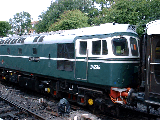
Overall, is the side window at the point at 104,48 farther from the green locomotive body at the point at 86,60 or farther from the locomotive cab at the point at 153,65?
the locomotive cab at the point at 153,65

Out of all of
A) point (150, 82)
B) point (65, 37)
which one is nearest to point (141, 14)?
point (65, 37)

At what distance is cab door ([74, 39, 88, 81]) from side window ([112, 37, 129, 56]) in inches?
57.9

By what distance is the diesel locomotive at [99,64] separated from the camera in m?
7.28

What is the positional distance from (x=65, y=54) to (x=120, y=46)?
3144 millimetres

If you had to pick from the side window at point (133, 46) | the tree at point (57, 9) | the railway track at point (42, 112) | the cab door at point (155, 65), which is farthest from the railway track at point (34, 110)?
the tree at point (57, 9)

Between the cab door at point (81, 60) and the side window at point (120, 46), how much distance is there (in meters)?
1.47

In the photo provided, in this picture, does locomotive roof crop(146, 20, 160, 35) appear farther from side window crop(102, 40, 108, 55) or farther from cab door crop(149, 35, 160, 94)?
side window crop(102, 40, 108, 55)

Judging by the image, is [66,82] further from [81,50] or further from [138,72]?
[138,72]

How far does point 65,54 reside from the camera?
9.38 meters

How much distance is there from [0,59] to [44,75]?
25.6 ft

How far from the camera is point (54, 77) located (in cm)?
1030

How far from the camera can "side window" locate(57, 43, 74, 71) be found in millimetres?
9023

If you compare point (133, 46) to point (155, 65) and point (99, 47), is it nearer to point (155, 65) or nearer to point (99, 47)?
point (99, 47)

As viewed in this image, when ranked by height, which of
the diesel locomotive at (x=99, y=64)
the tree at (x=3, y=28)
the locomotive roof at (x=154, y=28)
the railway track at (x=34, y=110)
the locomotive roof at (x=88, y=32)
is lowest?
the railway track at (x=34, y=110)
